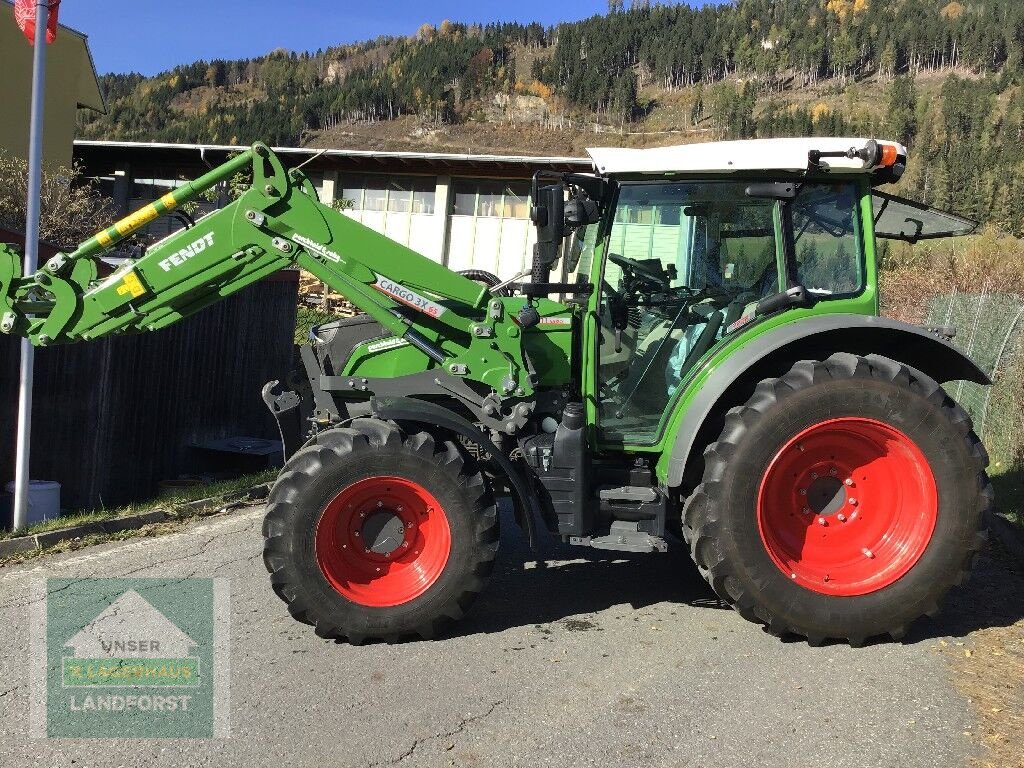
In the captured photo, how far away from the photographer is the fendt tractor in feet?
14.5

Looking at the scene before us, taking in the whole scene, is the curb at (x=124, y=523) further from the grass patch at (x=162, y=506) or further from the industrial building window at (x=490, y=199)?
the industrial building window at (x=490, y=199)

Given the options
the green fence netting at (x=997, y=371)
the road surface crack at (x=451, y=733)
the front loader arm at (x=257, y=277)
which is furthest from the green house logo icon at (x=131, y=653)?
the green fence netting at (x=997, y=371)

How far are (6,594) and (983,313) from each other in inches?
397

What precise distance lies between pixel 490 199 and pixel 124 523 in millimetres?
21936

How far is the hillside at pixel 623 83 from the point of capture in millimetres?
75750

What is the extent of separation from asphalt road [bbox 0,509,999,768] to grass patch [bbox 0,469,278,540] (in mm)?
1112

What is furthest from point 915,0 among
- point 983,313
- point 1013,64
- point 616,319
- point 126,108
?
point 616,319

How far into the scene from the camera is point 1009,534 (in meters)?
6.32

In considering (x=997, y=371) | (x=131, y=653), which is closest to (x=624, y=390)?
(x=131, y=653)

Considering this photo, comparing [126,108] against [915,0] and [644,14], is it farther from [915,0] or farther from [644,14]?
[915,0]

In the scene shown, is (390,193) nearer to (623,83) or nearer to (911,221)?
(911,221)

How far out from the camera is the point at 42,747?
133 inches

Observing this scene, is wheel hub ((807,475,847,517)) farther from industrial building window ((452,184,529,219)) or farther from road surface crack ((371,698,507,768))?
industrial building window ((452,184,529,219))

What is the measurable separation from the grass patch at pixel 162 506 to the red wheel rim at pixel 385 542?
9.44ft
